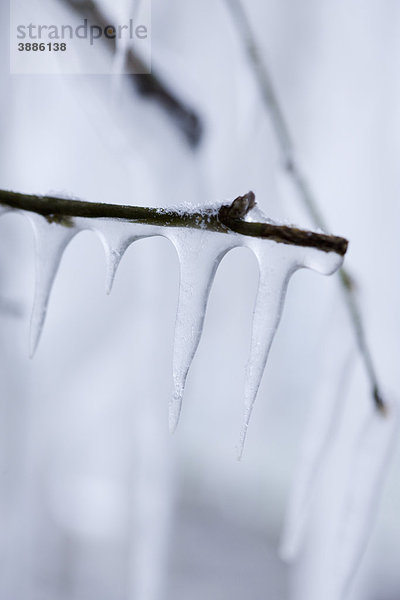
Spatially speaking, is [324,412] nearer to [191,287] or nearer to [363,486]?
[363,486]

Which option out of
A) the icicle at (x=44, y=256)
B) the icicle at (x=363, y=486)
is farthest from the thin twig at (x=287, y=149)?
the icicle at (x=44, y=256)

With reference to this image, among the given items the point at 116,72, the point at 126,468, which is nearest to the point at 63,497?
the point at 126,468

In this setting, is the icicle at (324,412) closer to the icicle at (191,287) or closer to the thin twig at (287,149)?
the thin twig at (287,149)

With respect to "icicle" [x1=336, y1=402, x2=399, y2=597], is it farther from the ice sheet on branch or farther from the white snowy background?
the ice sheet on branch

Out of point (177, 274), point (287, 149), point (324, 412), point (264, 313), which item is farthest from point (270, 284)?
point (177, 274)

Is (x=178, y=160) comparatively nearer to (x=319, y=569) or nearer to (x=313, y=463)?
(x=313, y=463)

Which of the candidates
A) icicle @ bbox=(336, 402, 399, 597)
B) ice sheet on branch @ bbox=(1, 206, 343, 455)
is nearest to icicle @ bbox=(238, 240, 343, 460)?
ice sheet on branch @ bbox=(1, 206, 343, 455)
